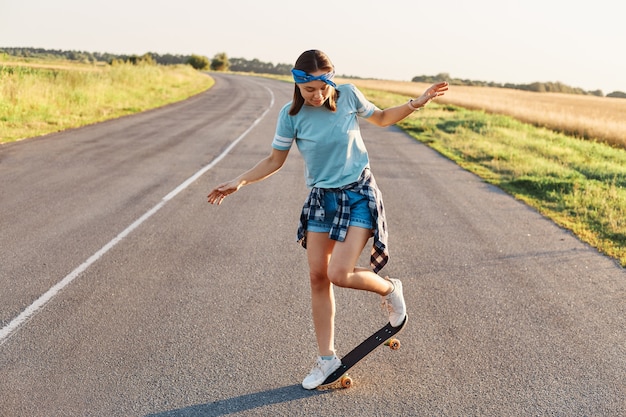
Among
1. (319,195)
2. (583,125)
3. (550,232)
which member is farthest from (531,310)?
(583,125)

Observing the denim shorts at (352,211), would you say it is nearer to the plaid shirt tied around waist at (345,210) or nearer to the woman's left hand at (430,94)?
the plaid shirt tied around waist at (345,210)

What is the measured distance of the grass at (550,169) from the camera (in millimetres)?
8992

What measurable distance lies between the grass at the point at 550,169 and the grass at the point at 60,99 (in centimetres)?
1066

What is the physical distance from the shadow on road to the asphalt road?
0.01 meters

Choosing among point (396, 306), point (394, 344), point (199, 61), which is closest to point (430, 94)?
point (396, 306)

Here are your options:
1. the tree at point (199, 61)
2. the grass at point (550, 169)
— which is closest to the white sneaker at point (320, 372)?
the grass at point (550, 169)

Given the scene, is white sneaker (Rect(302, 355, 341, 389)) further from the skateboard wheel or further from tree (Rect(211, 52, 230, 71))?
tree (Rect(211, 52, 230, 71))

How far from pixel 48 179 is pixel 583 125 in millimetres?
20384

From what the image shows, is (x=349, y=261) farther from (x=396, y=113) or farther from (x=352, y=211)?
(x=396, y=113)

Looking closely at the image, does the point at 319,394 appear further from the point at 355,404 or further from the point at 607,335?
the point at 607,335

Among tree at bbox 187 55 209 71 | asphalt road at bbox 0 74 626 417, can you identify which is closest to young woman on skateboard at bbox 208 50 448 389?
asphalt road at bbox 0 74 626 417

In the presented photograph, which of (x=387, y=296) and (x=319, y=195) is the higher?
(x=319, y=195)

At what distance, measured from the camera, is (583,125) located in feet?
80.1

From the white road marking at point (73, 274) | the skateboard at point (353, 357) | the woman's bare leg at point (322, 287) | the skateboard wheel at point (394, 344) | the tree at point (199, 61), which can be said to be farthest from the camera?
the tree at point (199, 61)
